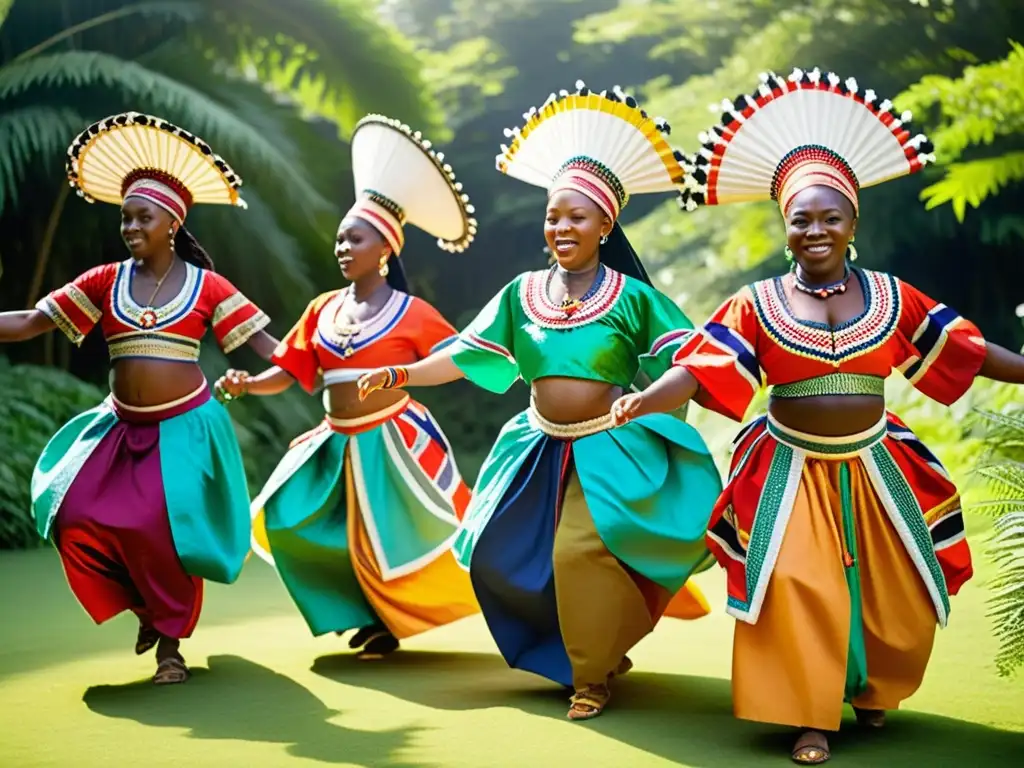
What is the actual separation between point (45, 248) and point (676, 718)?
6.98 meters

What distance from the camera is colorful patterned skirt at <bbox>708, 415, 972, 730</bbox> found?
331 centimetres

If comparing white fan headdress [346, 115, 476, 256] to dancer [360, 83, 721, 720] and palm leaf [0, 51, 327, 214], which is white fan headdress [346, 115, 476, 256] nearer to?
dancer [360, 83, 721, 720]

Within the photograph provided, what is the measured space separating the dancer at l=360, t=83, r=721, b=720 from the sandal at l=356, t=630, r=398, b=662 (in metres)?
0.85

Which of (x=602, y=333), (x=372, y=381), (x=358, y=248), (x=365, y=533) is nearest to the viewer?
(x=602, y=333)

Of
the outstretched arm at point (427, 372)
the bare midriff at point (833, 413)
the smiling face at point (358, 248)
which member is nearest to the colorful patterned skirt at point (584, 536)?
the outstretched arm at point (427, 372)

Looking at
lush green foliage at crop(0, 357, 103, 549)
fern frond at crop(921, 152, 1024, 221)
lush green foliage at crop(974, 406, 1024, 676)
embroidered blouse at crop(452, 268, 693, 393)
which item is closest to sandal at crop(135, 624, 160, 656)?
embroidered blouse at crop(452, 268, 693, 393)

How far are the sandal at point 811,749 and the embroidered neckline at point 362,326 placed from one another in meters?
2.16

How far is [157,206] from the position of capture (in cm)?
448

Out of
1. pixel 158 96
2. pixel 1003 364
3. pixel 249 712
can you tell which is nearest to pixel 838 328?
pixel 1003 364

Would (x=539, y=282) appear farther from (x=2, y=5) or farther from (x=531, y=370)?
(x=2, y=5)

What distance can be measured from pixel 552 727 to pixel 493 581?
525mm

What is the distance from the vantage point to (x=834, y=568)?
335 centimetres

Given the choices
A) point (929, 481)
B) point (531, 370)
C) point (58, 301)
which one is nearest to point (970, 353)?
point (929, 481)

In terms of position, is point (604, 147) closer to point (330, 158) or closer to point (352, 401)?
point (352, 401)
